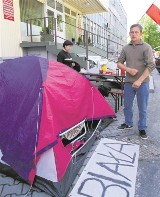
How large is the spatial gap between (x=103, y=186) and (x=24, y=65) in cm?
174

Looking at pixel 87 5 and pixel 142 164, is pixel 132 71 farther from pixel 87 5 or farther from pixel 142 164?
pixel 87 5

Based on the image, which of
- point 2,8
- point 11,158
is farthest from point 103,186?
point 2,8

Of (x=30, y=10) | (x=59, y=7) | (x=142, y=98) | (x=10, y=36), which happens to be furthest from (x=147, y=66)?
(x=59, y=7)

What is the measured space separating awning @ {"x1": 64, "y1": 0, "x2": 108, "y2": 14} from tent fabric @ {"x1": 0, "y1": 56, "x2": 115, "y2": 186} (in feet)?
42.0

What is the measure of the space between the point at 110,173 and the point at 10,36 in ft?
23.7

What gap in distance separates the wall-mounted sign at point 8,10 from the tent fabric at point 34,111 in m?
5.93

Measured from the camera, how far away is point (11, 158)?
2662mm

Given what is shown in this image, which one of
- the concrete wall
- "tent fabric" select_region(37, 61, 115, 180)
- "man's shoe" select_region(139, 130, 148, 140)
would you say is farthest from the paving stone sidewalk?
the concrete wall

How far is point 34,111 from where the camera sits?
2641 millimetres

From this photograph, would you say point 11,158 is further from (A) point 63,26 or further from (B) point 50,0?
(A) point 63,26

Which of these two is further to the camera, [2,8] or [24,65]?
[2,8]

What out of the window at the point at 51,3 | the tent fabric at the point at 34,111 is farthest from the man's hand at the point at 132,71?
the window at the point at 51,3

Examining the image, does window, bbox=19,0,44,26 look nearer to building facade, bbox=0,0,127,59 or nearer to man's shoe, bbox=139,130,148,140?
building facade, bbox=0,0,127,59

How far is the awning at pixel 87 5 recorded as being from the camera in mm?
15099
